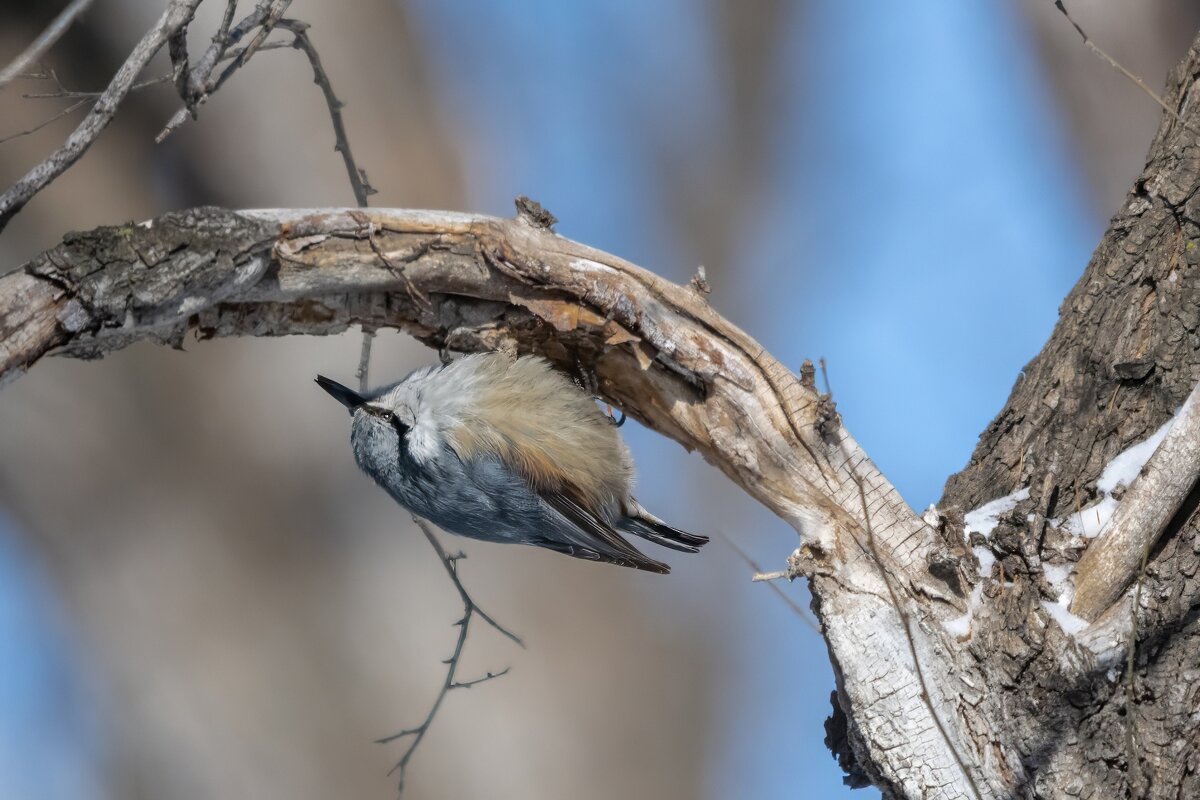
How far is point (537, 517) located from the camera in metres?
1.94

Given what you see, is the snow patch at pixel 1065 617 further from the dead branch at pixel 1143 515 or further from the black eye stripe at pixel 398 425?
the black eye stripe at pixel 398 425

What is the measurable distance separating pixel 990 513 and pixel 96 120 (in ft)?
5.06

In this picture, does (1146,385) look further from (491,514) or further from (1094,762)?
(491,514)

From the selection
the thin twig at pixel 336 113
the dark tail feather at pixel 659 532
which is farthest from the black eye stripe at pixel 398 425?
the dark tail feather at pixel 659 532

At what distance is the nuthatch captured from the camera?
6.31 ft

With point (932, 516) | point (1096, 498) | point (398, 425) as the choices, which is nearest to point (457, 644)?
point (398, 425)

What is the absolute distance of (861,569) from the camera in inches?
62.8

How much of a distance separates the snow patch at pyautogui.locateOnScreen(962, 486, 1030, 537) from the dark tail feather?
0.70 meters

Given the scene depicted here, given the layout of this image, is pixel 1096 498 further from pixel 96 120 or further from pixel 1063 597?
pixel 96 120

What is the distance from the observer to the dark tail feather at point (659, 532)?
→ 89.7 inches

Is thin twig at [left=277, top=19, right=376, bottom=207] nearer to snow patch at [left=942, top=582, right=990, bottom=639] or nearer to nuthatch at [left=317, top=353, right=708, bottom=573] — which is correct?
nuthatch at [left=317, top=353, right=708, bottom=573]

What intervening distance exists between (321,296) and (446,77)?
2.99 meters

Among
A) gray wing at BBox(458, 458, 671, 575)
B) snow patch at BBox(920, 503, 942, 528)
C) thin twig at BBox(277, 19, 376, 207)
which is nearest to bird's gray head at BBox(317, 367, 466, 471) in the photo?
gray wing at BBox(458, 458, 671, 575)

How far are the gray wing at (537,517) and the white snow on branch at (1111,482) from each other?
84 centimetres
